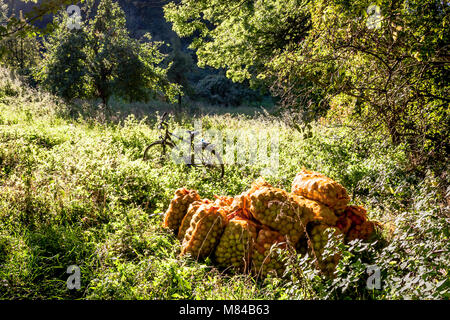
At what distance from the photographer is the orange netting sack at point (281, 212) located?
9.71 feet

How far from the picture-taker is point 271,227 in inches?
121

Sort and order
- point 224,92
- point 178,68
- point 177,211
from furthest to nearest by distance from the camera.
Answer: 1. point 224,92
2. point 178,68
3. point 177,211

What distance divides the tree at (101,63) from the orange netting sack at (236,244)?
12.0m

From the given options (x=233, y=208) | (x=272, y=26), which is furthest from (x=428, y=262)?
(x=272, y=26)

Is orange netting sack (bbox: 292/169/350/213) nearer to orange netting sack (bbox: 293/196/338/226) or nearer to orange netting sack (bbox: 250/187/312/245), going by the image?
orange netting sack (bbox: 293/196/338/226)

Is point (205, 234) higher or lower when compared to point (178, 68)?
lower

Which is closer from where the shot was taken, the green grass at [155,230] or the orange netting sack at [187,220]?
the green grass at [155,230]

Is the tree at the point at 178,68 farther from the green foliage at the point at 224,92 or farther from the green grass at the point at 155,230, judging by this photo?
the green grass at the point at 155,230

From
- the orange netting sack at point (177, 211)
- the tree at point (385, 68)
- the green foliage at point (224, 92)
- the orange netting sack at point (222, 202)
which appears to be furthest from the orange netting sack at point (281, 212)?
the green foliage at point (224, 92)

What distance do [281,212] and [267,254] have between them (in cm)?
43

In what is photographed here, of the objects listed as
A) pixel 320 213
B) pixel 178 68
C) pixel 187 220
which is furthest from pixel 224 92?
pixel 320 213

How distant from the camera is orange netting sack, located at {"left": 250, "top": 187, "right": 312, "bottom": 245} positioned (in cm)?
296

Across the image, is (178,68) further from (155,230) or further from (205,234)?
(205,234)
